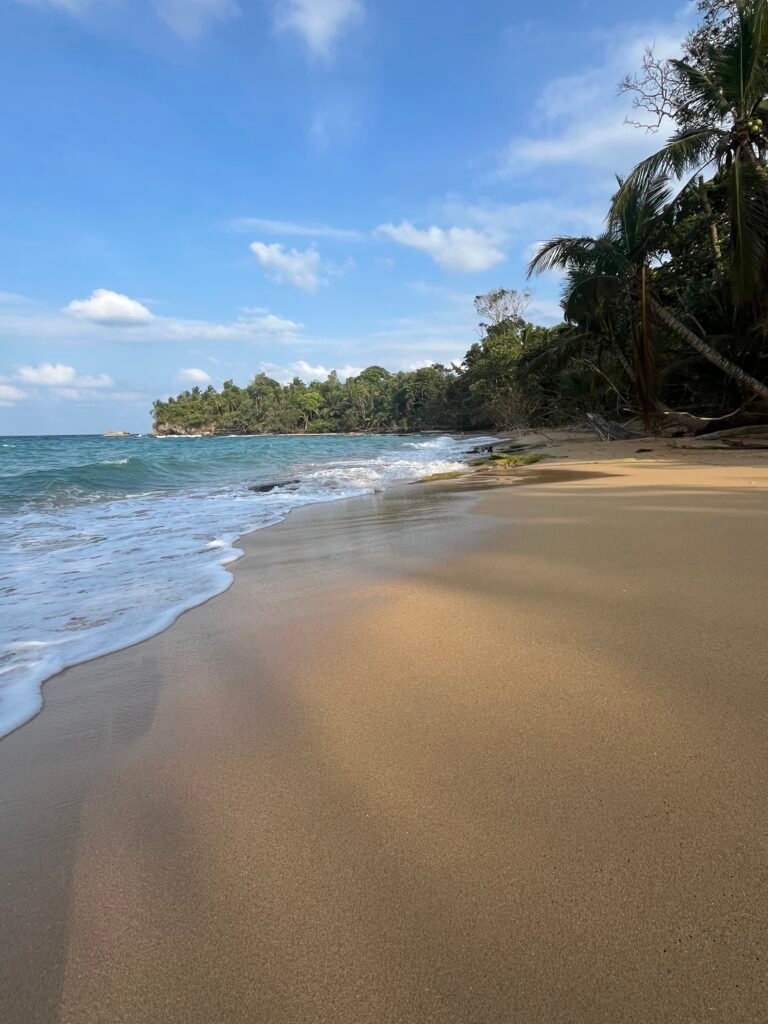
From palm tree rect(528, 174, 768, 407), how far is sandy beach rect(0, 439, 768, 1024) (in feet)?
40.3

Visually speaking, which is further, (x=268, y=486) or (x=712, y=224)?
(x=712, y=224)

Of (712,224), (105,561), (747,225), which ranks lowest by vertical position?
(105,561)

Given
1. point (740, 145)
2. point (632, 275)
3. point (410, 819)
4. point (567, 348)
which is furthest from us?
point (567, 348)

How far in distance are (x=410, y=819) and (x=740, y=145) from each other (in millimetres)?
16465

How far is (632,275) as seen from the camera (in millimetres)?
14820

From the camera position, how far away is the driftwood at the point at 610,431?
60.2ft

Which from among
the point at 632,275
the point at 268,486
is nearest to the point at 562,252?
the point at 632,275

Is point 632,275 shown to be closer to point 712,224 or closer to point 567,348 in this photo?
point 712,224

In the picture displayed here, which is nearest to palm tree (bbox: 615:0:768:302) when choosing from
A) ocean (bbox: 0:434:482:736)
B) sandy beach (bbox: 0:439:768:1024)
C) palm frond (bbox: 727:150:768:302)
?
palm frond (bbox: 727:150:768:302)

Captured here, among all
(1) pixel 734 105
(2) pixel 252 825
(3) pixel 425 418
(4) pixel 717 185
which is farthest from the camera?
(3) pixel 425 418

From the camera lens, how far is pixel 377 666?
2.53m

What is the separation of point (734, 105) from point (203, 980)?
17.3 metres

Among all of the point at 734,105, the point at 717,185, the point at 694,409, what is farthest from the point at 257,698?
the point at 717,185

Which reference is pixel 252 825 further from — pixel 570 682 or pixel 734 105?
pixel 734 105
